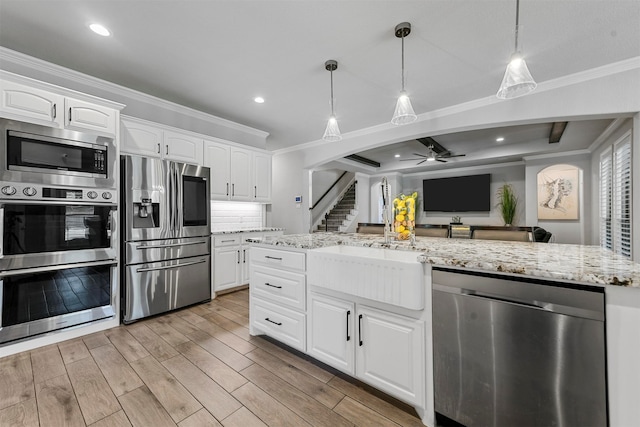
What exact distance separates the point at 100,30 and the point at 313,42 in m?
1.71

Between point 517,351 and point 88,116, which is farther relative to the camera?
point 88,116

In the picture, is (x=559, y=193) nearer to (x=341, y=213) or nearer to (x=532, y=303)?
(x=341, y=213)

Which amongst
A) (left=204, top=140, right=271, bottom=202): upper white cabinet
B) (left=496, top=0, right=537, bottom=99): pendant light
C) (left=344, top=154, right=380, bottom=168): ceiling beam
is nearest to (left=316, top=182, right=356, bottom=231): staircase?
(left=344, top=154, right=380, bottom=168): ceiling beam

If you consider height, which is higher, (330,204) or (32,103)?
(32,103)

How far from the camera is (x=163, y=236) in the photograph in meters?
2.95

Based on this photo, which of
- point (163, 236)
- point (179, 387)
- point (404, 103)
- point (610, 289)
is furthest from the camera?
point (163, 236)

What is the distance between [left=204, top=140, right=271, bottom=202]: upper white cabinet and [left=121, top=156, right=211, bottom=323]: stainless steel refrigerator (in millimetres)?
419

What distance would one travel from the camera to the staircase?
28.9 ft

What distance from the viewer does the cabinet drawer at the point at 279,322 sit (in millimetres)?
1983

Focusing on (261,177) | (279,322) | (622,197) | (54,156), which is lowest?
(279,322)

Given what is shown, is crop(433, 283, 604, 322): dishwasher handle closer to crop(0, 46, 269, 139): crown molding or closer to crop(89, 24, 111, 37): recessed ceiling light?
crop(89, 24, 111, 37): recessed ceiling light

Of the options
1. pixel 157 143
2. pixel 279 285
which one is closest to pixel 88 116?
A: pixel 157 143

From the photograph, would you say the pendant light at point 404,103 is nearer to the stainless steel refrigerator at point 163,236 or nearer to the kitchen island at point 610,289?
the kitchen island at point 610,289

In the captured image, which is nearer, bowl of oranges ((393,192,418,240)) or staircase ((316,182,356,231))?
bowl of oranges ((393,192,418,240))
